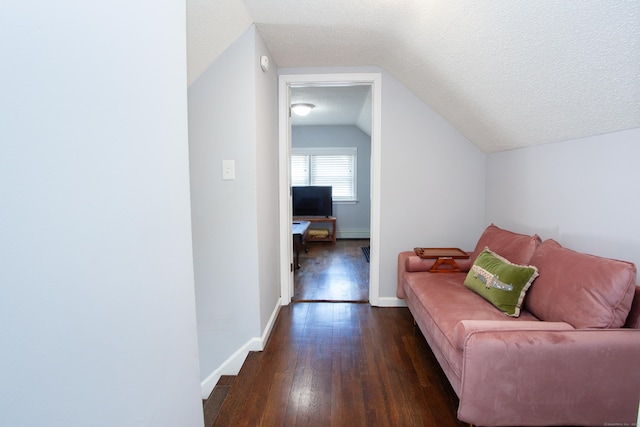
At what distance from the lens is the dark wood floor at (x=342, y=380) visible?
5.26 feet

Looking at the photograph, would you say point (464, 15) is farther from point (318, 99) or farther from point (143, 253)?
point (318, 99)

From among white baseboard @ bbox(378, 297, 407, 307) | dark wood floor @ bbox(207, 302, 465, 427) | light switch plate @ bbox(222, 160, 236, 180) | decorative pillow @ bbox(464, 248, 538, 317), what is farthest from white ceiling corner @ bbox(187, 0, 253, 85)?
white baseboard @ bbox(378, 297, 407, 307)

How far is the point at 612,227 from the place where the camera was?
5.21ft

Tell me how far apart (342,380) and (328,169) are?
17.0 ft

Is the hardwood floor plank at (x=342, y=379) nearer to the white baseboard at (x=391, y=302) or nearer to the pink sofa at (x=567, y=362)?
the white baseboard at (x=391, y=302)

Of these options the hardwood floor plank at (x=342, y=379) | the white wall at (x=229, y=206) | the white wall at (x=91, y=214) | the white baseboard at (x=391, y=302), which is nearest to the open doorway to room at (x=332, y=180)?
the white baseboard at (x=391, y=302)

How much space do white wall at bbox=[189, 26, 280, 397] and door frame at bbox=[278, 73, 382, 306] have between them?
56cm

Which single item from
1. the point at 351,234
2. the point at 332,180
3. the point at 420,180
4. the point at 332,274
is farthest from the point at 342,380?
the point at 332,180

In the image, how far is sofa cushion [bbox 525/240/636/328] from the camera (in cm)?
132

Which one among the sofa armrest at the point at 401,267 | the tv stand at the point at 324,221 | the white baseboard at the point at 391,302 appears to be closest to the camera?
the sofa armrest at the point at 401,267

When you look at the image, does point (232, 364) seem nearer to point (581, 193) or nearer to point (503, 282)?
point (503, 282)

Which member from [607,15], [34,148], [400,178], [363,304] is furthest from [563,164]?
[34,148]

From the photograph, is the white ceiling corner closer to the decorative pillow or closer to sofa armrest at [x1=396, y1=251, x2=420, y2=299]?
sofa armrest at [x1=396, y1=251, x2=420, y2=299]

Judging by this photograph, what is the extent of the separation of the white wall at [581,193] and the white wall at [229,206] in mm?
1973
